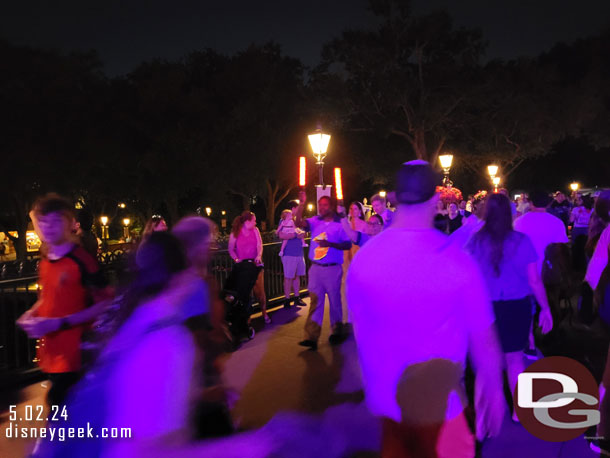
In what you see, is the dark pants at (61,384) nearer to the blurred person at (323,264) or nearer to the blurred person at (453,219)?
the blurred person at (323,264)

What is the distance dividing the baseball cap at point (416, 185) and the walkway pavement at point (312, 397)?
185 centimetres

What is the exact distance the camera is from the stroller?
23.3 ft

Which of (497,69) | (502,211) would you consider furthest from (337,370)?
(497,69)

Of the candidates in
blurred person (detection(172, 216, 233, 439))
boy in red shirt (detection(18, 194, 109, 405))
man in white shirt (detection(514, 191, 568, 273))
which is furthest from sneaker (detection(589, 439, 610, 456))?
boy in red shirt (detection(18, 194, 109, 405))

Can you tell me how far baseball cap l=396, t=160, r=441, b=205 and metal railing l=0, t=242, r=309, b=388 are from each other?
13.7 feet

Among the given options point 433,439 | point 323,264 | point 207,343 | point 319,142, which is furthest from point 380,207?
point 433,439

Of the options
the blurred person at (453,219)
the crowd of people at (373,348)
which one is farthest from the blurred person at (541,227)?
the blurred person at (453,219)

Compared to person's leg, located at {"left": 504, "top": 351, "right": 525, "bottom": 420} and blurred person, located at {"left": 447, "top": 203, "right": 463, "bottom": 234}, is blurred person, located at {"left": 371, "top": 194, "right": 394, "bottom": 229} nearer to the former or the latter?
blurred person, located at {"left": 447, "top": 203, "right": 463, "bottom": 234}

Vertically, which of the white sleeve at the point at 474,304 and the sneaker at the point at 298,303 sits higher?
the white sleeve at the point at 474,304

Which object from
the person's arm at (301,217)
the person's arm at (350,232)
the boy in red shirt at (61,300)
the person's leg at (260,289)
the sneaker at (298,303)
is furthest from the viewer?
the sneaker at (298,303)

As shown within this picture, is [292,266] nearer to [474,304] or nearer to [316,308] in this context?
[316,308]

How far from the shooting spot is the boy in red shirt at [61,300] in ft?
10.5

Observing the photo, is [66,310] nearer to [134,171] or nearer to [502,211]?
[502,211]

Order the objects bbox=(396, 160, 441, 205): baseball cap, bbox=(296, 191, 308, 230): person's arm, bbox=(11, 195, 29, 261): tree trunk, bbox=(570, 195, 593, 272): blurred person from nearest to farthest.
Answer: bbox=(396, 160, 441, 205): baseball cap → bbox=(296, 191, 308, 230): person's arm → bbox=(570, 195, 593, 272): blurred person → bbox=(11, 195, 29, 261): tree trunk
